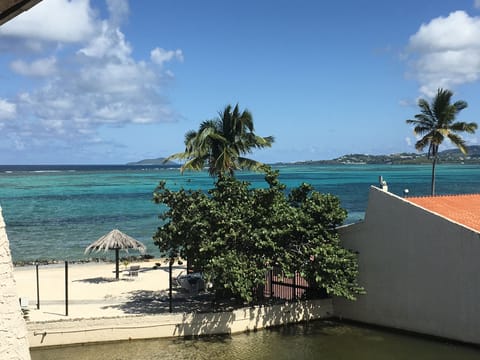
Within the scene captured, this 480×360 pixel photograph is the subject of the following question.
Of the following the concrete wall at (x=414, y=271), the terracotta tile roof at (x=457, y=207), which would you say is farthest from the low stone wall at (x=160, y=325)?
the terracotta tile roof at (x=457, y=207)

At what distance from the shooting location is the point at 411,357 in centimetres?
1377

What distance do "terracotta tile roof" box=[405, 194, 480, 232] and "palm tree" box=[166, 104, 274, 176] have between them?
7.38 meters

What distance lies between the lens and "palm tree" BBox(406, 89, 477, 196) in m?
25.6

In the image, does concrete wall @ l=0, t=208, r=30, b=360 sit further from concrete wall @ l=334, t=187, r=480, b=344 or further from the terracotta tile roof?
the terracotta tile roof

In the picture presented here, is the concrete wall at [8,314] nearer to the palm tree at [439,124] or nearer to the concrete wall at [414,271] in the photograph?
the concrete wall at [414,271]

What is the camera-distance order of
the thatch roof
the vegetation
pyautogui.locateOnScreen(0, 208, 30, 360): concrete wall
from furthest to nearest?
the thatch roof < the vegetation < pyautogui.locateOnScreen(0, 208, 30, 360): concrete wall

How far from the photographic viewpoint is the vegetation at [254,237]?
15.2 metres

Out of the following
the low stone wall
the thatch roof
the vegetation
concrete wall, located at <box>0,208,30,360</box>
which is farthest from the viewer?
the thatch roof

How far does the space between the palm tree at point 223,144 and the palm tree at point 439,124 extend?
920 centimetres

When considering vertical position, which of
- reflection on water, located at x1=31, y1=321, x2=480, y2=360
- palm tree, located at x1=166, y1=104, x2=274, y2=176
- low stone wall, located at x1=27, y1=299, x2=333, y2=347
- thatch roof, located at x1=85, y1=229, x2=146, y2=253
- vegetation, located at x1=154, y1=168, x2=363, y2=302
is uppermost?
palm tree, located at x1=166, y1=104, x2=274, y2=176

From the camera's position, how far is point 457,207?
1673cm

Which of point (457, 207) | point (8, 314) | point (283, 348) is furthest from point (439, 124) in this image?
point (8, 314)

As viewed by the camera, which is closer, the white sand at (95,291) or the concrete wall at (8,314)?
the concrete wall at (8,314)

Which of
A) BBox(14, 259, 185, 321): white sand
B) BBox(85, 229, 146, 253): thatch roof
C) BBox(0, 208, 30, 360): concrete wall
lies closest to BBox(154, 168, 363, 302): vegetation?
BBox(14, 259, 185, 321): white sand
